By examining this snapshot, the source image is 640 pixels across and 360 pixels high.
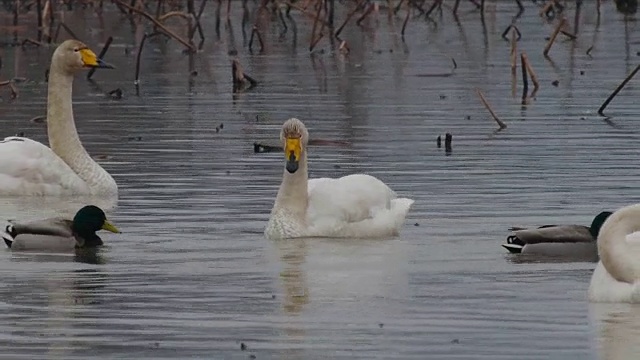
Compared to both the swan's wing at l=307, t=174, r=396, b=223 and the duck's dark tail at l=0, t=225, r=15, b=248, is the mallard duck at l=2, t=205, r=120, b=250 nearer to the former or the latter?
the duck's dark tail at l=0, t=225, r=15, b=248

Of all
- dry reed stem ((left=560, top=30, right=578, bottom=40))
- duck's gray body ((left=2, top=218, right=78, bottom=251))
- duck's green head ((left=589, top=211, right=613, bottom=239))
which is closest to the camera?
duck's green head ((left=589, top=211, right=613, bottom=239))

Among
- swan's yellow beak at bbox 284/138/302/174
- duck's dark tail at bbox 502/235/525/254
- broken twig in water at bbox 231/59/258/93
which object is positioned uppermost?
swan's yellow beak at bbox 284/138/302/174

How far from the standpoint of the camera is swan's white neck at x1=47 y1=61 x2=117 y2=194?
52.2 feet

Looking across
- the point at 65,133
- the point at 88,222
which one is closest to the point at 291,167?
the point at 88,222

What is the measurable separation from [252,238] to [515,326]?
3736mm

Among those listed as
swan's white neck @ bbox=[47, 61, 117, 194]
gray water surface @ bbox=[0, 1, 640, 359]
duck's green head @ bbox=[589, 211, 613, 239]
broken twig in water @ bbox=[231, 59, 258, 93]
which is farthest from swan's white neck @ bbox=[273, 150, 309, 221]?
broken twig in water @ bbox=[231, 59, 258, 93]

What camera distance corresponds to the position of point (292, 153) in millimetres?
13195

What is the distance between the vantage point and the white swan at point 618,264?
9.91 m

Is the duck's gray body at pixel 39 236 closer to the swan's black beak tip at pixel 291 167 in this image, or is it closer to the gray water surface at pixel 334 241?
the gray water surface at pixel 334 241

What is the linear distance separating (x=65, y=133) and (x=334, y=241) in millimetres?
4380

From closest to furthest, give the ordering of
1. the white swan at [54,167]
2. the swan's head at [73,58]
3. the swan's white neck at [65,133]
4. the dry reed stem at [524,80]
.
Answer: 1. the white swan at [54,167]
2. the swan's white neck at [65,133]
3. the swan's head at [73,58]
4. the dry reed stem at [524,80]

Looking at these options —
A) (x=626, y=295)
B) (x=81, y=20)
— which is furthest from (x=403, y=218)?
(x=81, y=20)

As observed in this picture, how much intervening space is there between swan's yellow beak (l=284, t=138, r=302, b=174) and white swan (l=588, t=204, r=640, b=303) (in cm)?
338

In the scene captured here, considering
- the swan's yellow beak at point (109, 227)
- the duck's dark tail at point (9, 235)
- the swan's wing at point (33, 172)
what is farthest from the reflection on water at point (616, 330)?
the swan's wing at point (33, 172)
